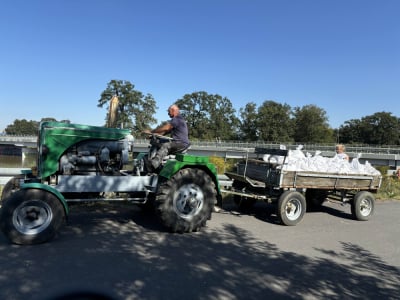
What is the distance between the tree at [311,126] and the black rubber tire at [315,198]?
8177 centimetres

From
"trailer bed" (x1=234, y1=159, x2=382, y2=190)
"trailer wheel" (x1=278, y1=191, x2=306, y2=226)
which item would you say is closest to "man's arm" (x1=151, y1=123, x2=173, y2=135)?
"trailer bed" (x1=234, y1=159, x2=382, y2=190)

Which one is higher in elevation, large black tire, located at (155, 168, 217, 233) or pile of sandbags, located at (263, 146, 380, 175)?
pile of sandbags, located at (263, 146, 380, 175)

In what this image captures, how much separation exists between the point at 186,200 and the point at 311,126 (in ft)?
287

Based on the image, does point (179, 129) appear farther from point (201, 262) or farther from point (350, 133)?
point (350, 133)

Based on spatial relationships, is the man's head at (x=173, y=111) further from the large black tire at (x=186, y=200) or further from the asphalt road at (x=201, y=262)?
the asphalt road at (x=201, y=262)

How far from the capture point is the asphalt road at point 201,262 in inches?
137

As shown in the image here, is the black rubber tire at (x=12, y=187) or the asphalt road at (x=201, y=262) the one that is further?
the black rubber tire at (x=12, y=187)

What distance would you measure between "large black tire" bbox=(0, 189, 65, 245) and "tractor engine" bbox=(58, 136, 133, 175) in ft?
2.50

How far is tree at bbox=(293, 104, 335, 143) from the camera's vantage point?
87562 millimetres

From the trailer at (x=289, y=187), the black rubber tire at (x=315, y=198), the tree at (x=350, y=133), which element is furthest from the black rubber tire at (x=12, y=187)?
the tree at (x=350, y=133)

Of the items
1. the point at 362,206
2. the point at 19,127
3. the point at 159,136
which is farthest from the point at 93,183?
the point at 19,127

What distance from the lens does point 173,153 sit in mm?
6223

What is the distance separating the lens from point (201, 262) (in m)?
4.28

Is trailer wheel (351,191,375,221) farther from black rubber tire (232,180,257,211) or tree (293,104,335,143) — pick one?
tree (293,104,335,143)
